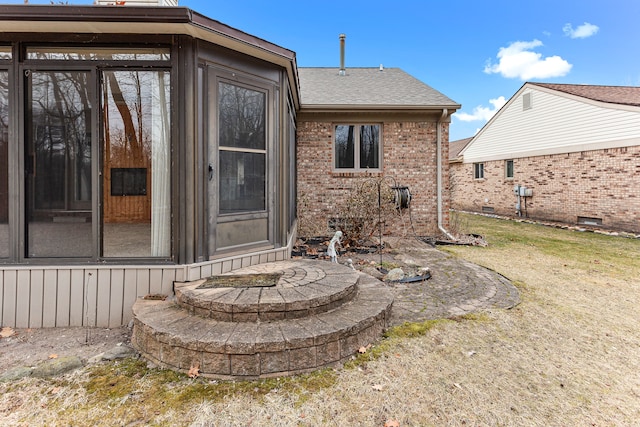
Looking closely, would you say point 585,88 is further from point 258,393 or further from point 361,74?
point 258,393

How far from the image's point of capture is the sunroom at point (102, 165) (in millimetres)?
3195

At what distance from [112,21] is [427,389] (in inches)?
158

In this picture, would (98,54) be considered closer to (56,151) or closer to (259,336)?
(56,151)

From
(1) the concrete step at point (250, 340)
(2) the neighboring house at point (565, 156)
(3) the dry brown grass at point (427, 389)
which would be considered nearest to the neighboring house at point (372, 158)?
(2) the neighboring house at point (565, 156)

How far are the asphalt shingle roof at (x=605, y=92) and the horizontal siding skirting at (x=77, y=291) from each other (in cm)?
1311

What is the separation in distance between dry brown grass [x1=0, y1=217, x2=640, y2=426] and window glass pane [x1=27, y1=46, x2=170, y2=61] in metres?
2.90

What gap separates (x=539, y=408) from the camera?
2.02 meters

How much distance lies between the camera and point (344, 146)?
26.8 ft

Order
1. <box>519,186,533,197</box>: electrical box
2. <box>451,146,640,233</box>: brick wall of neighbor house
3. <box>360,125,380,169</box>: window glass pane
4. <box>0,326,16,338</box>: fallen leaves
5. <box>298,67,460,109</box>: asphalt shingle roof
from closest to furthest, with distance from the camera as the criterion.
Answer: <box>0,326,16,338</box>: fallen leaves
<box>298,67,460,109</box>: asphalt shingle roof
<box>360,125,380,169</box>: window glass pane
<box>451,146,640,233</box>: brick wall of neighbor house
<box>519,186,533,197</box>: electrical box

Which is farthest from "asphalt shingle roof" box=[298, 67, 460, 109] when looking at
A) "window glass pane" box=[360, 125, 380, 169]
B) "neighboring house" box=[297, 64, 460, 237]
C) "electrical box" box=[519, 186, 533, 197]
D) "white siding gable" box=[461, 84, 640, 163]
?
"electrical box" box=[519, 186, 533, 197]

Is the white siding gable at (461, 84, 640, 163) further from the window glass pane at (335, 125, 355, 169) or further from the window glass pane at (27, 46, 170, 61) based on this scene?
the window glass pane at (27, 46, 170, 61)

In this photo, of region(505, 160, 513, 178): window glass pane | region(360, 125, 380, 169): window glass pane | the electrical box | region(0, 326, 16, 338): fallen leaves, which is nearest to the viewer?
region(0, 326, 16, 338): fallen leaves

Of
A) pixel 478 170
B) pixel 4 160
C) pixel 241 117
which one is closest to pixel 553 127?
pixel 478 170

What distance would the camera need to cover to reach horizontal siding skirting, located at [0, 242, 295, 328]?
318 cm
